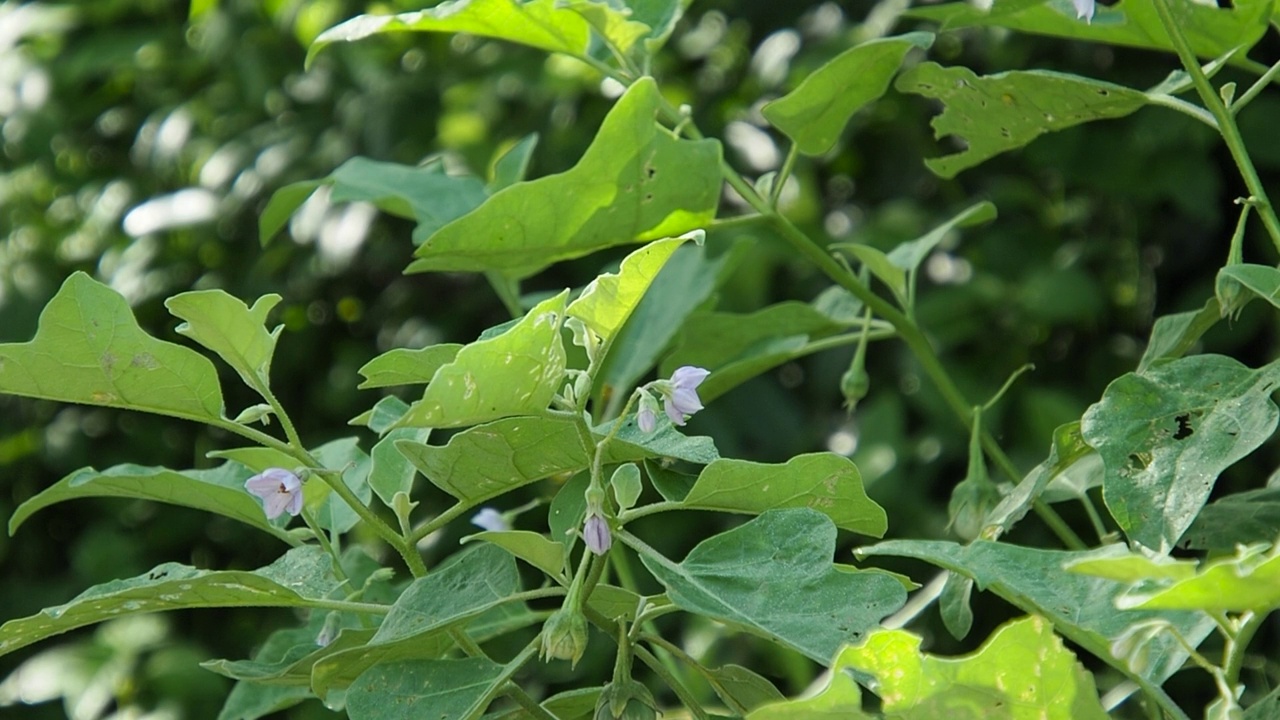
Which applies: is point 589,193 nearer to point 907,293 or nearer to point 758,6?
point 907,293

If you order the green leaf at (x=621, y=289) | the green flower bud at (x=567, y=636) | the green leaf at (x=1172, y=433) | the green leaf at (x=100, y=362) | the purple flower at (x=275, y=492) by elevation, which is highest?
the green leaf at (x=621, y=289)

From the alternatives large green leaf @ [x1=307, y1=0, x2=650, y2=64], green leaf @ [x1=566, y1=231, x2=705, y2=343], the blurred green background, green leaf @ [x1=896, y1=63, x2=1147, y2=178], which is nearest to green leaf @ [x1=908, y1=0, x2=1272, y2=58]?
green leaf @ [x1=896, y1=63, x2=1147, y2=178]

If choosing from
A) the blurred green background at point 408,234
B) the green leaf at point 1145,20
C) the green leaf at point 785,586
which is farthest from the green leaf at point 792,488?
the blurred green background at point 408,234

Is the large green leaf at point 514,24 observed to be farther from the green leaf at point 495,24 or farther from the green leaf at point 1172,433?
the green leaf at point 1172,433

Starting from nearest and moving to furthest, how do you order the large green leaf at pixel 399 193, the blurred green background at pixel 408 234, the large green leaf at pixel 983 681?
the large green leaf at pixel 983 681
the large green leaf at pixel 399 193
the blurred green background at pixel 408 234

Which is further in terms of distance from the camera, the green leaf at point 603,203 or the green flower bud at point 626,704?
the green leaf at point 603,203

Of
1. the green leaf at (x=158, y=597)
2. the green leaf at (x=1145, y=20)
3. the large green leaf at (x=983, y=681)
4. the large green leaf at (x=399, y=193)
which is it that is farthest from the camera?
the large green leaf at (x=399, y=193)
